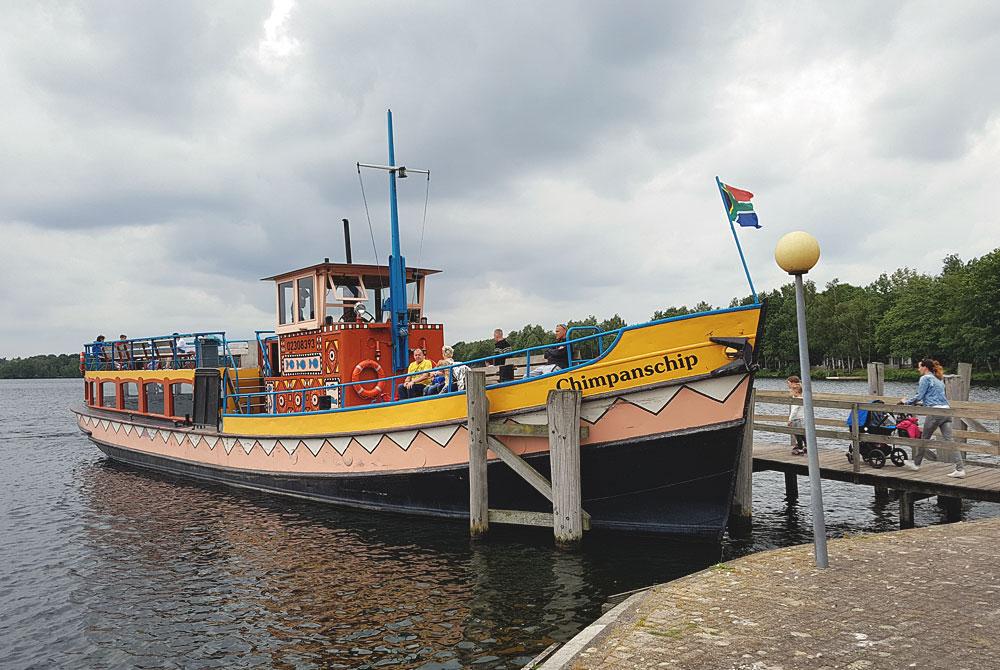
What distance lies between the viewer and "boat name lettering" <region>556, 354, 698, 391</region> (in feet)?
31.4

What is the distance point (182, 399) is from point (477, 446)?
11.6 m

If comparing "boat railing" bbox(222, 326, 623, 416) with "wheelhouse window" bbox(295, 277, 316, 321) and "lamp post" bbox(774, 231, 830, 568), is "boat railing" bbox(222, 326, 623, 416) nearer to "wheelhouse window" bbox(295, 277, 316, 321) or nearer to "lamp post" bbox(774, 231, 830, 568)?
"wheelhouse window" bbox(295, 277, 316, 321)

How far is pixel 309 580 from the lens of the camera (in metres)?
9.81

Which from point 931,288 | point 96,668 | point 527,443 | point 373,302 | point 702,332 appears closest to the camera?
point 96,668

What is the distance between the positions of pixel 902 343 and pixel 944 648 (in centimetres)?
7403

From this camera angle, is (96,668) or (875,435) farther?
(875,435)

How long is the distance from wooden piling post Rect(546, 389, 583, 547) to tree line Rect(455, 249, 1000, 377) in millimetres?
38907

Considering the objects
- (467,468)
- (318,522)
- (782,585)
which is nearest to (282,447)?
(318,522)

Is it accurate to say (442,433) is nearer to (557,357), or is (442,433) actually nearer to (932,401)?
(557,357)

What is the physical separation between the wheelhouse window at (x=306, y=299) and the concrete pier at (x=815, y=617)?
10.9 m

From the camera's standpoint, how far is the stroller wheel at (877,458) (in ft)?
37.1

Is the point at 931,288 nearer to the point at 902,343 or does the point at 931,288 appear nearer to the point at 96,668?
the point at 902,343

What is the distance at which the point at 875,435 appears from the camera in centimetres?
1106

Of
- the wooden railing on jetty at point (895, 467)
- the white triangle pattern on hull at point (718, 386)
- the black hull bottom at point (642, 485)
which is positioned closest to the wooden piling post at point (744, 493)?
the wooden railing on jetty at point (895, 467)
